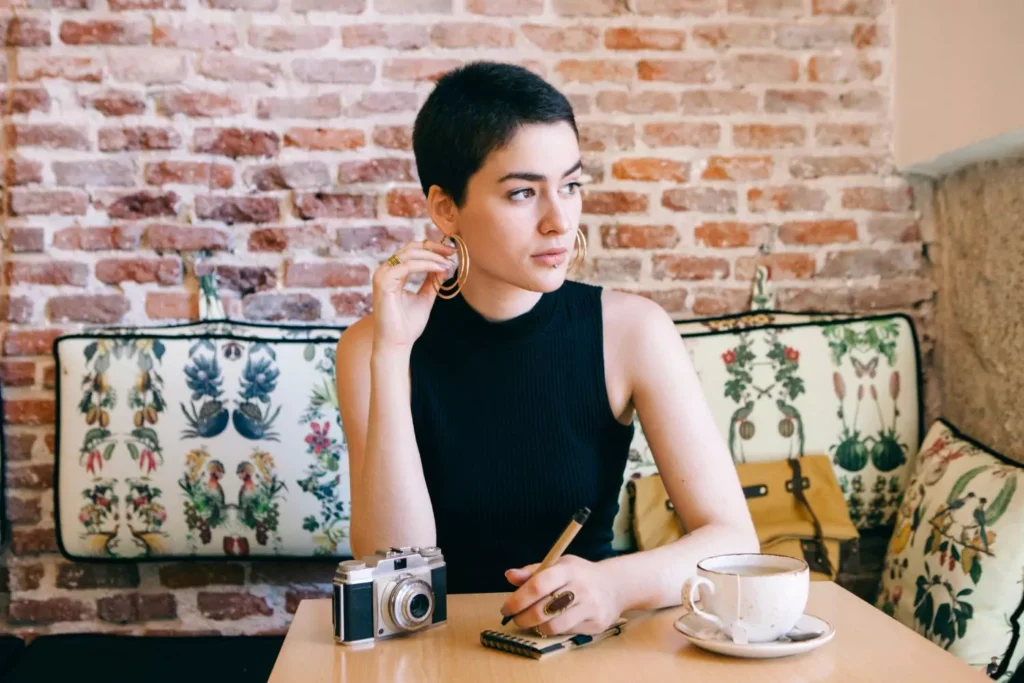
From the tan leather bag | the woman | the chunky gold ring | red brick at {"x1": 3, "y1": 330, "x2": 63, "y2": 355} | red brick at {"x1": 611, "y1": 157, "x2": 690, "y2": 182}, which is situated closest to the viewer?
the chunky gold ring

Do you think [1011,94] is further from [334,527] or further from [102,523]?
[102,523]

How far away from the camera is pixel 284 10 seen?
7.27 ft

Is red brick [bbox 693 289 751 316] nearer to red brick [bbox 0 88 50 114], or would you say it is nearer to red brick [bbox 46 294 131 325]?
red brick [bbox 46 294 131 325]

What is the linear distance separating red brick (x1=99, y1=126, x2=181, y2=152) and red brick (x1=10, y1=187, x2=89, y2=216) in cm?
13

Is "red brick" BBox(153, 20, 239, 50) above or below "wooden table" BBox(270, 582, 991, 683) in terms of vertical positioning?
above

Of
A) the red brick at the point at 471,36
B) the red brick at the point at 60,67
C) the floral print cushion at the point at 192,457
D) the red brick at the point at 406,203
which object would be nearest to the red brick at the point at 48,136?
the red brick at the point at 60,67

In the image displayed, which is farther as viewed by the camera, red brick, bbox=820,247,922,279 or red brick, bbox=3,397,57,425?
red brick, bbox=820,247,922,279

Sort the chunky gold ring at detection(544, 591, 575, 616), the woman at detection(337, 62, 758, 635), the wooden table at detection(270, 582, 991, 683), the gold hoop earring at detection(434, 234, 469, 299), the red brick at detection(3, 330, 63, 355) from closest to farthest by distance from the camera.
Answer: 1. the wooden table at detection(270, 582, 991, 683)
2. the chunky gold ring at detection(544, 591, 575, 616)
3. the woman at detection(337, 62, 758, 635)
4. the gold hoop earring at detection(434, 234, 469, 299)
5. the red brick at detection(3, 330, 63, 355)

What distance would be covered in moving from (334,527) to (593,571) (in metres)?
1.10

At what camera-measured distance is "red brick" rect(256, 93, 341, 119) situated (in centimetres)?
221

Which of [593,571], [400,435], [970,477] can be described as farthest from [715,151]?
[593,571]

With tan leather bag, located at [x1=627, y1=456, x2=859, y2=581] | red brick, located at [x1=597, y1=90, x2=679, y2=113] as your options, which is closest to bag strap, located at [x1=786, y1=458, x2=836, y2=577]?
tan leather bag, located at [x1=627, y1=456, x2=859, y2=581]

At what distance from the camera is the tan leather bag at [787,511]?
1.99 meters

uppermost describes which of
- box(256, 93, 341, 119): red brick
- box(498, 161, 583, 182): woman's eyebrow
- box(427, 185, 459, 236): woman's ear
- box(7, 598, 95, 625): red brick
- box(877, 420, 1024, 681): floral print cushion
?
box(256, 93, 341, 119): red brick
